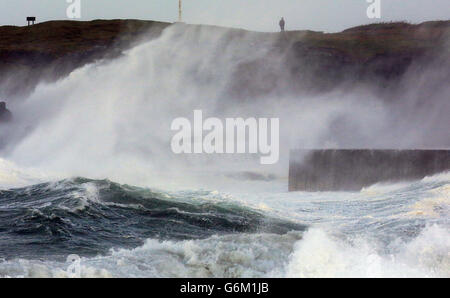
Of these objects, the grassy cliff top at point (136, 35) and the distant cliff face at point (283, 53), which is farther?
the grassy cliff top at point (136, 35)

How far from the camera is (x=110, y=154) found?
2647cm

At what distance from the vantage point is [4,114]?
124 ft

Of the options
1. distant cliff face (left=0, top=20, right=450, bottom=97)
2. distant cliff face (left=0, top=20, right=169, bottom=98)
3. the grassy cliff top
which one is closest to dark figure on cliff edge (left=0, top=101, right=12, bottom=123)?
distant cliff face (left=0, top=20, right=169, bottom=98)

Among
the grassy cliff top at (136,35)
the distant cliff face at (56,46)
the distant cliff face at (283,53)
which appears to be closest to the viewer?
the distant cliff face at (283,53)

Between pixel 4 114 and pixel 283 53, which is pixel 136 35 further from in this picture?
pixel 4 114

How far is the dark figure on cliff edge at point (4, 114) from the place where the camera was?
3741 cm

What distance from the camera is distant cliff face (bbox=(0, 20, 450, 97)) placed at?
43.7m

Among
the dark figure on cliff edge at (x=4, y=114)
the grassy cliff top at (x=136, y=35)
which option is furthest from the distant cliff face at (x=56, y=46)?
the dark figure on cliff edge at (x=4, y=114)

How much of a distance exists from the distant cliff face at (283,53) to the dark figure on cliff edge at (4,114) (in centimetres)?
509

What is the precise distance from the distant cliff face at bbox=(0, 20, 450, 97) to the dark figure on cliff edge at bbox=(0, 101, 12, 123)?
5.09 metres

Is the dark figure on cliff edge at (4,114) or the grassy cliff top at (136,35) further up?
the grassy cliff top at (136,35)

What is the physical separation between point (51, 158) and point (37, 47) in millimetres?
27578

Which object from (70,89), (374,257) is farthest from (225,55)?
(374,257)

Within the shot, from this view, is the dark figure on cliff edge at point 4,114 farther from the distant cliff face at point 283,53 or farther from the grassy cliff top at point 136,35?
the grassy cliff top at point 136,35
